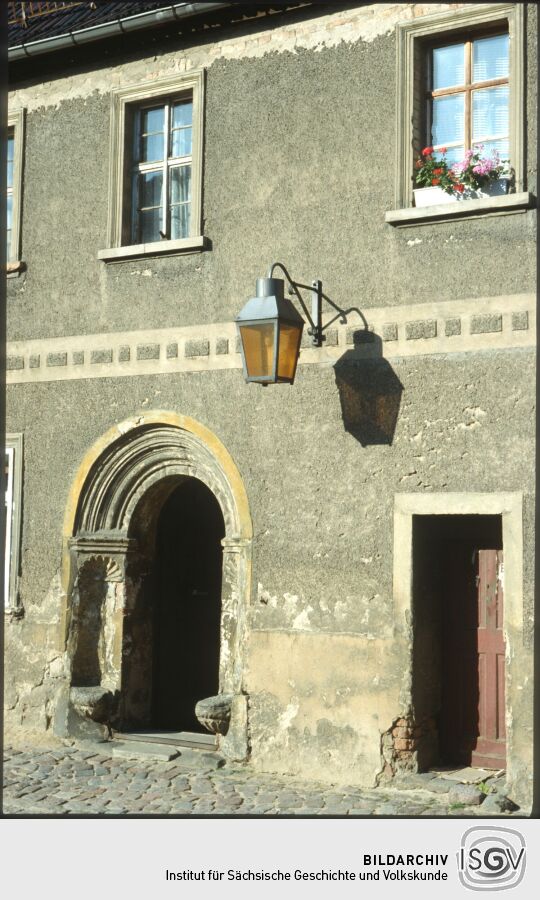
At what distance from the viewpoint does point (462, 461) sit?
792 cm

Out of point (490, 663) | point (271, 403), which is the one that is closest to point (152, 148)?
point (271, 403)

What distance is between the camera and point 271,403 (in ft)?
28.8

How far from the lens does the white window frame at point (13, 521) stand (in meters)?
9.99

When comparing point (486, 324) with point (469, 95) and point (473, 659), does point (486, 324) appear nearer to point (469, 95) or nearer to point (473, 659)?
point (469, 95)

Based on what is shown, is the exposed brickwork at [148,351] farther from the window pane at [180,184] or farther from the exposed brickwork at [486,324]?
the exposed brickwork at [486,324]

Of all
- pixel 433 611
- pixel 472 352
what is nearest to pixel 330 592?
pixel 433 611

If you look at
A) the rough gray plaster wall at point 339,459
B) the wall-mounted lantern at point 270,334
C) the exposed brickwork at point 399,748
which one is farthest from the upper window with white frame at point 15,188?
the exposed brickwork at point 399,748

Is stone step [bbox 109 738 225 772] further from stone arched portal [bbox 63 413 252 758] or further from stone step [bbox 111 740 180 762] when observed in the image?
stone arched portal [bbox 63 413 252 758]

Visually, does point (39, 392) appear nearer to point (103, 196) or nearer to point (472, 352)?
point (103, 196)

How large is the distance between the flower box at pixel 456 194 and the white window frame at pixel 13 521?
414cm

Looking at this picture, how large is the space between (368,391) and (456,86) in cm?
232

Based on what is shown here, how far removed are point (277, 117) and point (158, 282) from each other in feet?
5.40

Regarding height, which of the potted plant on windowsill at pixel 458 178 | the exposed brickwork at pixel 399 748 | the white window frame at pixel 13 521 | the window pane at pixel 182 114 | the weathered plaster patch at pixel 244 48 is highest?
the weathered plaster patch at pixel 244 48

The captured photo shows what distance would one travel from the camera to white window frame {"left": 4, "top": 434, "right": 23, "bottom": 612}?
32.8ft
